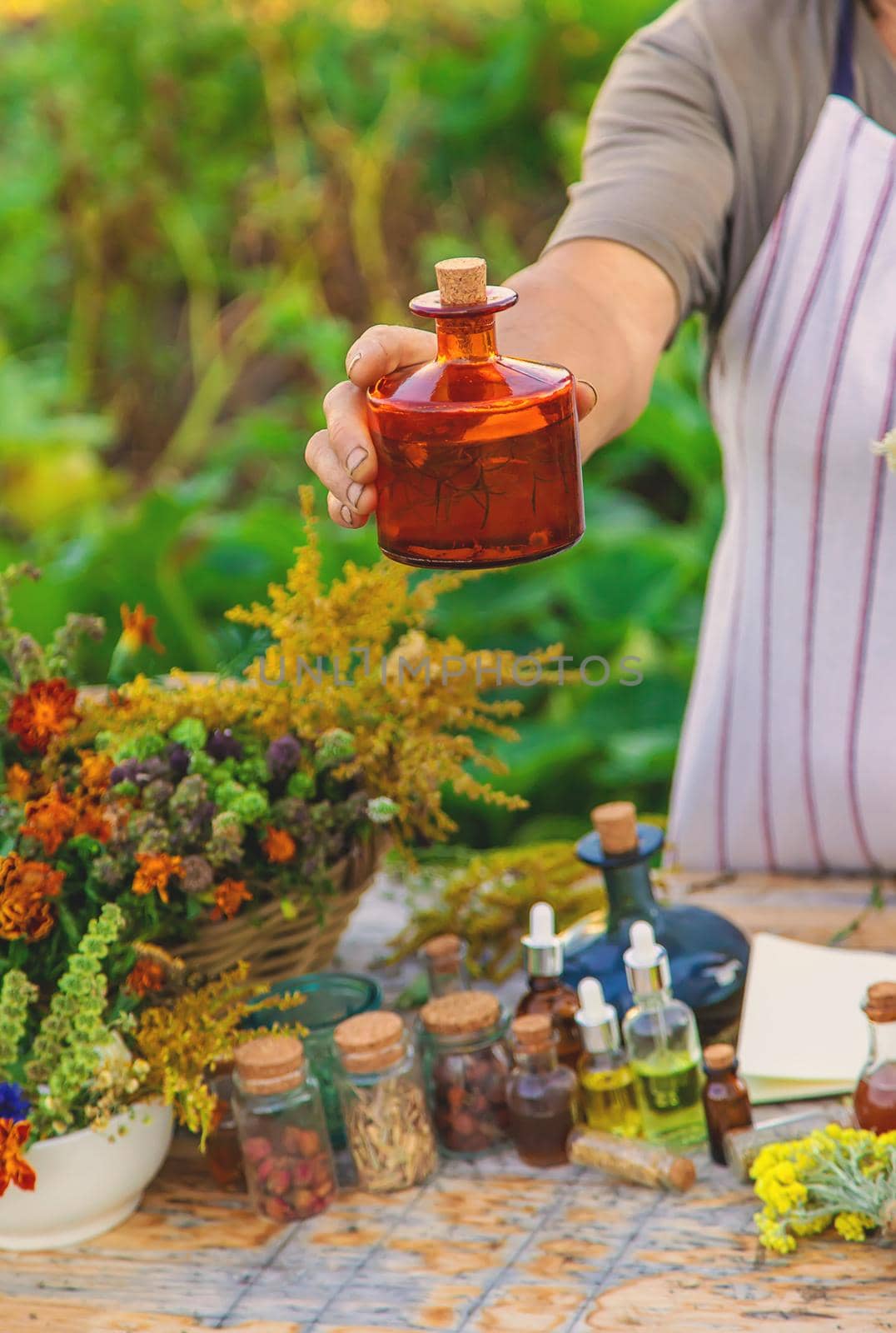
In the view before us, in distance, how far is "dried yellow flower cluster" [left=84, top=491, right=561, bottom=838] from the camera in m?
1.21

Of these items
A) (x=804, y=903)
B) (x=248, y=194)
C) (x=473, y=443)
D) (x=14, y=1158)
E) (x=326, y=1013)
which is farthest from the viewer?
(x=248, y=194)

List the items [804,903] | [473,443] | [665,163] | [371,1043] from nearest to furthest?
[473,443] < [371,1043] < [665,163] < [804,903]

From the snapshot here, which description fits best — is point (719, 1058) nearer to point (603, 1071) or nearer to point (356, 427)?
point (603, 1071)

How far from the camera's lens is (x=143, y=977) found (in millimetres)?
1089

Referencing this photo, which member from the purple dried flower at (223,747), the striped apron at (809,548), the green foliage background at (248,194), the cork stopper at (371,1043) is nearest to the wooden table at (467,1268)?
the cork stopper at (371,1043)

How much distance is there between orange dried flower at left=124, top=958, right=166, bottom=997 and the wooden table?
7.0 inches

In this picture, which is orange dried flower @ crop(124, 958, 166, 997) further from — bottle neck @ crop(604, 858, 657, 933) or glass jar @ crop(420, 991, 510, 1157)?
bottle neck @ crop(604, 858, 657, 933)

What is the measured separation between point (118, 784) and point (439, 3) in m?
3.64

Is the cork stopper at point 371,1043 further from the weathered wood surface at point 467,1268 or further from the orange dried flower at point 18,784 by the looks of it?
the orange dried flower at point 18,784

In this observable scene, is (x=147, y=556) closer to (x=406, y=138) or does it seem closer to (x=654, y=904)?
(x=654, y=904)

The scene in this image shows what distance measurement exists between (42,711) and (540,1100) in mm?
460

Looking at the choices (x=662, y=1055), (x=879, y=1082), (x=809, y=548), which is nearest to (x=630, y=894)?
(x=662, y=1055)

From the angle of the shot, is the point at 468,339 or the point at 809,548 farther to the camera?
the point at 809,548

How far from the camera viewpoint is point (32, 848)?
1.11m
